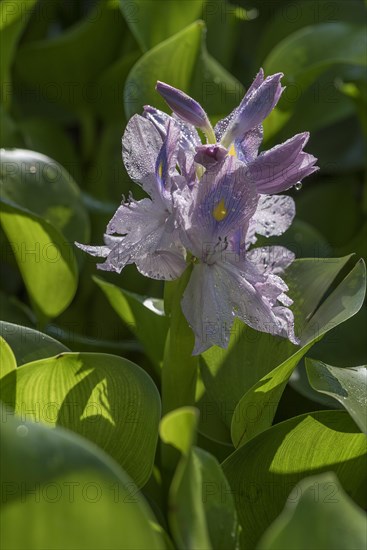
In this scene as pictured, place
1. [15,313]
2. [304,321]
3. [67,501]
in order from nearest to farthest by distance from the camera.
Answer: [67,501] → [304,321] → [15,313]

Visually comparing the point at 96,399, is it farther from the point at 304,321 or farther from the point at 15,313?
the point at 15,313

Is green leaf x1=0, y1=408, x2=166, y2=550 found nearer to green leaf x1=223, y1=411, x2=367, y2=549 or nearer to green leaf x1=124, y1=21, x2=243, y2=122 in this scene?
green leaf x1=223, y1=411, x2=367, y2=549

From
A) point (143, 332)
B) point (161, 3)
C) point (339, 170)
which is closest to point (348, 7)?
point (339, 170)

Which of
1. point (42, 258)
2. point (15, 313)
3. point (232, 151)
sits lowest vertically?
point (15, 313)

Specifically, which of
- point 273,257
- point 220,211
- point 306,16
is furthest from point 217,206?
point 306,16

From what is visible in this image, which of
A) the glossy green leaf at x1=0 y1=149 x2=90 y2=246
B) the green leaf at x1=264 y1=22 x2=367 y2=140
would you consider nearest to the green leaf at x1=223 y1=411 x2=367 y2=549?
the glossy green leaf at x1=0 y1=149 x2=90 y2=246

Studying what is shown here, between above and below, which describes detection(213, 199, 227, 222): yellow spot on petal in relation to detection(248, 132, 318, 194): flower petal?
below
